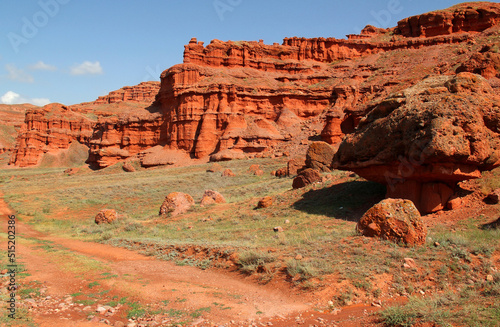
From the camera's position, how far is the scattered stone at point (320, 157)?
69.3ft

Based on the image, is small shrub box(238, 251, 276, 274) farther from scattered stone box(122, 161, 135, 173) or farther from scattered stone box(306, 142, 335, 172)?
scattered stone box(122, 161, 135, 173)

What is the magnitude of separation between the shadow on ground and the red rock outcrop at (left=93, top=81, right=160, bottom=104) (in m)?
112

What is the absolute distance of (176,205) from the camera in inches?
668

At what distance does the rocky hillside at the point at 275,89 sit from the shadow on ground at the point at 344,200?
23.1 meters

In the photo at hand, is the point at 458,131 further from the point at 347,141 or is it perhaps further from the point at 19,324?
the point at 19,324

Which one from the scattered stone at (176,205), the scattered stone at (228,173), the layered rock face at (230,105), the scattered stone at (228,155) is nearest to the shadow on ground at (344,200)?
the scattered stone at (176,205)

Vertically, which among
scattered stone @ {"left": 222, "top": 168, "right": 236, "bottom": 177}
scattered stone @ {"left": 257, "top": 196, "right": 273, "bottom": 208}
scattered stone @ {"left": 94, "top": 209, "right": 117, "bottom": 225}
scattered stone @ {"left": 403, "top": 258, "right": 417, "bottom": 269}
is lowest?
scattered stone @ {"left": 94, "top": 209, "right": 117, "bottom": 225}

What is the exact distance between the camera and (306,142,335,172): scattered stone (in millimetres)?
21131

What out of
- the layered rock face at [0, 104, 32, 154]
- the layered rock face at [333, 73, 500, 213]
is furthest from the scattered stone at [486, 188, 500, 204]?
the layered rock face at [0, 104, 32, 154]

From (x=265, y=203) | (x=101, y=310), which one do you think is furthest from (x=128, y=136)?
(x=101, y=310)

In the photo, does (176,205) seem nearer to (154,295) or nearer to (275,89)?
(154,295)

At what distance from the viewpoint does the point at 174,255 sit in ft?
31.0

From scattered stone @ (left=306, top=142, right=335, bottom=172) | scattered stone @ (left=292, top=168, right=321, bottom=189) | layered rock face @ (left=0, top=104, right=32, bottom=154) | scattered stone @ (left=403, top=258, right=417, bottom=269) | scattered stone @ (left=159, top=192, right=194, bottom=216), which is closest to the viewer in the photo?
scattered stone @ (left=403, top=258, right=417, bottom=269)

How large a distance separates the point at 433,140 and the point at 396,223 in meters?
3.12
